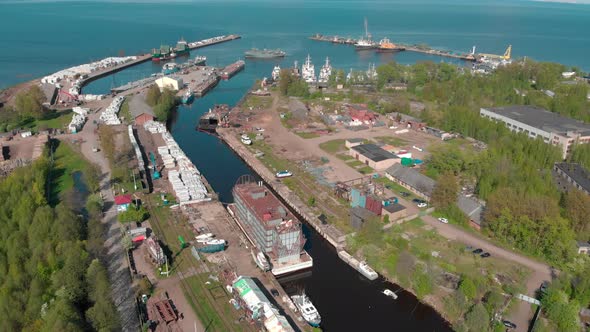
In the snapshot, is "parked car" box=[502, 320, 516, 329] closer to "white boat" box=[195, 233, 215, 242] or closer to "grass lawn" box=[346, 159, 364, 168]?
"white boat" box=[195, 233, 215, 242]

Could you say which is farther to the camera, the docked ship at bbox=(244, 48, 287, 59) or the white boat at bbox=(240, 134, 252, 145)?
the docked ship at bbox=(244, 48, 287, 59)

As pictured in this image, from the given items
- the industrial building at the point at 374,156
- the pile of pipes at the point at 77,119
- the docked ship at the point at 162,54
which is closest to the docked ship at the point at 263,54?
the docked ship at the point at 162,54

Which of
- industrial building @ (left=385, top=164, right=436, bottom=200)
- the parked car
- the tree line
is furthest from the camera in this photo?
industrial building @ (left=385, top=164, right=436, bottom=200)

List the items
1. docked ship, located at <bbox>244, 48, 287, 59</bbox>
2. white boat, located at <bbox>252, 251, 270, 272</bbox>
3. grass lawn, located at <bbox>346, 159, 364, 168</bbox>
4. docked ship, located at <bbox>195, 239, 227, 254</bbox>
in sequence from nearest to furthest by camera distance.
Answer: white boat, located at <bbox>252, 251, 270, 272</bbox>, docked ship, located at <bbox>195, 239, 227, 254</bbox>, grass lawn, located at <bbox>346, 159, 364, 168</bbox>, docked ship, located at <bbox>244, 48, 287, 59</bbox>

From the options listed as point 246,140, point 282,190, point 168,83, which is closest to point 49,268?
point 282,190

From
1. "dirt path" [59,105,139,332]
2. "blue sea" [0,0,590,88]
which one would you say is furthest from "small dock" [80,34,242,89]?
"dirt path" [59,105,139,332]

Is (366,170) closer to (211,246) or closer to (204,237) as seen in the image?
(204,237)

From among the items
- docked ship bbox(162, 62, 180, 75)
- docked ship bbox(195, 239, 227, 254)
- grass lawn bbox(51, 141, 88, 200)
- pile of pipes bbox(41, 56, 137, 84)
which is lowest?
docked ship bbox(195, 239, 227, 254)

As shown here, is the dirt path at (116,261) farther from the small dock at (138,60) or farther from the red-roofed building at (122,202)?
the small dock at (138,60)
